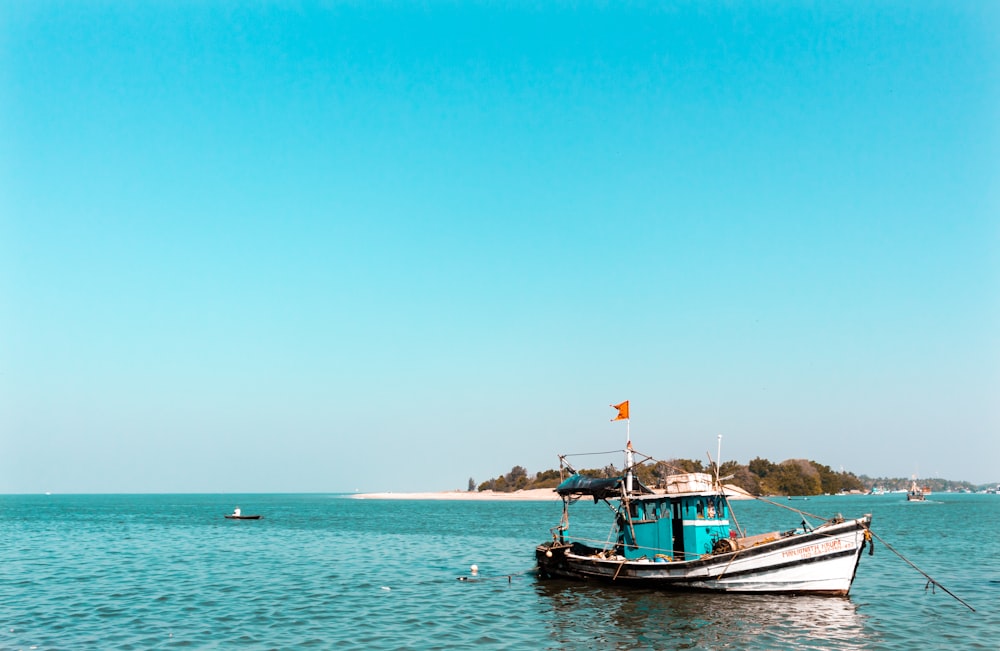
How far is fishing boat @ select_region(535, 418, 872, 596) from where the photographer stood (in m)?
33.8

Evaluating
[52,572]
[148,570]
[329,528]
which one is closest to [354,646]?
[148,570]

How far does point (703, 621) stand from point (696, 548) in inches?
259

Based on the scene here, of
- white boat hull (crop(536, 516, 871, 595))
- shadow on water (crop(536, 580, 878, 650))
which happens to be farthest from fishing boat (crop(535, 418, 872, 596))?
shadow on water (crop(536, 580, 878, 650))

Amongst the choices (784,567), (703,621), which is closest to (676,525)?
(784,567)

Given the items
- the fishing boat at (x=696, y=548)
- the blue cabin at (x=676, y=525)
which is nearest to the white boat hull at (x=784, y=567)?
the fishing boat at (x=696, y=548)

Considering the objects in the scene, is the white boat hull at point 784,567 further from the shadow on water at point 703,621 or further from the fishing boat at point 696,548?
the shadow on water at point 703,621

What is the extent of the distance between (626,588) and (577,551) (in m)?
5.28

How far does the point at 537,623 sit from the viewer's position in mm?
31156

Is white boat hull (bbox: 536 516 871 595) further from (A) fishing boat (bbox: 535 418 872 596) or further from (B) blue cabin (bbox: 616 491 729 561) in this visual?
(B) blue cabin (bbox: 616 491 729 561)

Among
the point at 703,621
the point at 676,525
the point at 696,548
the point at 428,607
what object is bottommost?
the point at 428,607

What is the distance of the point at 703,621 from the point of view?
30.4 m

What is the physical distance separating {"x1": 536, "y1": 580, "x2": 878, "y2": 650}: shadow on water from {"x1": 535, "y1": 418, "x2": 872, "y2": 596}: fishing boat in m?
0.78

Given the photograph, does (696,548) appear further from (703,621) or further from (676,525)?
(703,621)

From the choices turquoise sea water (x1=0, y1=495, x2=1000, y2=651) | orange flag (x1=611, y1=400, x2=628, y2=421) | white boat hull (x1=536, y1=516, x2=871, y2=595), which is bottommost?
turquoise sea water (x1=0, y1=495, x2=1000, y2=651)
